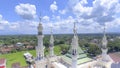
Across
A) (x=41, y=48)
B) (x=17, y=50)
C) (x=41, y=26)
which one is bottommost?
(x=17, y=50)

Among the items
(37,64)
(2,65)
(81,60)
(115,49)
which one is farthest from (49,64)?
(115,49)

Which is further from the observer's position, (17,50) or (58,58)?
(17,50)

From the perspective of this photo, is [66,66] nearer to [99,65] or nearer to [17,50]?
[99,65]

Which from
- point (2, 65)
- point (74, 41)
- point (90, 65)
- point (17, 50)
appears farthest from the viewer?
point (17, 50)

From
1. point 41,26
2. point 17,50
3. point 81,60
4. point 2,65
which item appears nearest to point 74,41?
point 81,60

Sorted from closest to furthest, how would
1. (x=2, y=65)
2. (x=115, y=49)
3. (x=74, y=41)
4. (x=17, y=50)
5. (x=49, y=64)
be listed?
1. (x=74, y=41)
2. (x=2, y=65)
3. (x=49, y=64)
4. (x=115, y=49)
5. (x=17, y=50)

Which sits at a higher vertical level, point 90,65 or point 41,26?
point 41,26

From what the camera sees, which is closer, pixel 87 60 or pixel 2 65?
pixel 2 65

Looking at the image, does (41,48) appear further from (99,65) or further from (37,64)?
(99,65)

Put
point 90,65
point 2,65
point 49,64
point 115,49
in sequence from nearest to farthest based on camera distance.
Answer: point 2,65 < point 90,65 < point 49,64 < point 115,49
